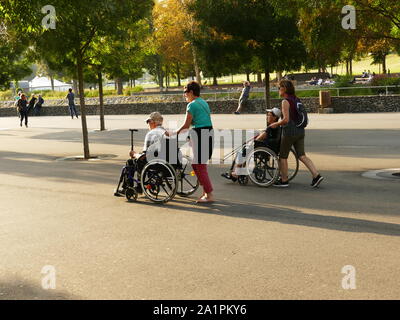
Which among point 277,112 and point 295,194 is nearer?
point 295,194

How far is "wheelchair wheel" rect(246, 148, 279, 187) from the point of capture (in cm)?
992

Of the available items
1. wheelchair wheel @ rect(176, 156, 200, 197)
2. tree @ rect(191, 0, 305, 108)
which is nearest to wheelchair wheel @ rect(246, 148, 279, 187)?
wheelchair wheel @ rect(176, 156, 200, 197)

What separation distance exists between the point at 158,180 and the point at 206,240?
240 centimetres

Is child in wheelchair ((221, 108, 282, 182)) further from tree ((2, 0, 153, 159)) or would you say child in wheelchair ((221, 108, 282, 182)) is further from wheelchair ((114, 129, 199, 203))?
tree ((2, 0, 153, 159))

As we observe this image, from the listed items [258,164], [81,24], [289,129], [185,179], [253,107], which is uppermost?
[81,24]

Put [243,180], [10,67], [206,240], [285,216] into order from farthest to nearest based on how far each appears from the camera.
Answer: [10,67], [243,180], [285,216], [206,240]

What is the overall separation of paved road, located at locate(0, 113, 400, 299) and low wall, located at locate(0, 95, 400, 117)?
15.4 meters

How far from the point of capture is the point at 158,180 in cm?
889

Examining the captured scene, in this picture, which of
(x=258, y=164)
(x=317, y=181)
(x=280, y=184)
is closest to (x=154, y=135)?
(x=258, y=164)

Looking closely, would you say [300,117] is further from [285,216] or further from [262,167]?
[285,216]

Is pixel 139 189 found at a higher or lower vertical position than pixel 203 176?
lower

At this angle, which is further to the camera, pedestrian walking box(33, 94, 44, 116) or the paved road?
pedestrian walking box(33, 94, 44, 116)

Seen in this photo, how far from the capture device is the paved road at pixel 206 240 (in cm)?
509
